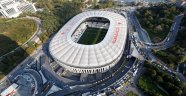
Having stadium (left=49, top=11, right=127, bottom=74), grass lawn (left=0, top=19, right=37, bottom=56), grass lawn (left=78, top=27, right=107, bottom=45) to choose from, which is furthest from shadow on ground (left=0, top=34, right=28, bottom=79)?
grass lawn (left=78, top=27, right=107, bottom=45)

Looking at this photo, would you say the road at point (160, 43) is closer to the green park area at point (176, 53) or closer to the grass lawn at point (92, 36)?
the green park area at point (176, 53)

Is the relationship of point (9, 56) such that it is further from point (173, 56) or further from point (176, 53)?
point (176, 53)

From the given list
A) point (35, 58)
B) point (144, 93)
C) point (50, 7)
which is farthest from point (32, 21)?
point (144, 93)

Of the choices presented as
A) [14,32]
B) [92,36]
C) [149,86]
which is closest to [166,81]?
[149,86]

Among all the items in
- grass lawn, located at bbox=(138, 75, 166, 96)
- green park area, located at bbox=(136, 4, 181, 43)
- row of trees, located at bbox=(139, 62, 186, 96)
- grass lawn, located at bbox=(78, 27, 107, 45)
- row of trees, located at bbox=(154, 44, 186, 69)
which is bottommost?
grass lawn, located at bbox=(138, 75, 166, 96)

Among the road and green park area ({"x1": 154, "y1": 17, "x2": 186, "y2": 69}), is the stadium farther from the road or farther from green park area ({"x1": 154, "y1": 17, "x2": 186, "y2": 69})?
green park area ({"x1": 154, "y1": 17, "x2": 186, "y2": 69})

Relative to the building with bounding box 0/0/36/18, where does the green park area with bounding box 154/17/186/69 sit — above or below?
below

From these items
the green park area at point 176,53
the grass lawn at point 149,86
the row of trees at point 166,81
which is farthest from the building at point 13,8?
the grass lawn at point 149,86
